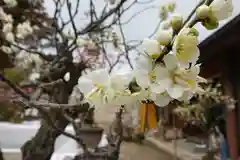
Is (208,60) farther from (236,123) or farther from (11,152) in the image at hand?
(11,152)

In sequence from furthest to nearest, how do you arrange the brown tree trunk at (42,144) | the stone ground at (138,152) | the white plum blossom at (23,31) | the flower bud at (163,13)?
the white plum blossom at (23,31)
the stone ground at (138,152)
the flower bud at (163,13)
the brown tree trunk at (42,144)

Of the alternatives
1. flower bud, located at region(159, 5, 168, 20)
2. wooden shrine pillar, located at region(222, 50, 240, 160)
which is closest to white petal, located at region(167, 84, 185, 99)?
flower bud, located at region(159, 5, 168, 20)

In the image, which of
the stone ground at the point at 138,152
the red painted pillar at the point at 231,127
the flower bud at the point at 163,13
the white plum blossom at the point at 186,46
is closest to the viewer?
the white plum blossom at the point at 186,46

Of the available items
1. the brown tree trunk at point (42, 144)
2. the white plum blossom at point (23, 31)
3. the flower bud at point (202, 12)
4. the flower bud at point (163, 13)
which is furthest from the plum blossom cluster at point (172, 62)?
the white plum blossom at point (23, 31)

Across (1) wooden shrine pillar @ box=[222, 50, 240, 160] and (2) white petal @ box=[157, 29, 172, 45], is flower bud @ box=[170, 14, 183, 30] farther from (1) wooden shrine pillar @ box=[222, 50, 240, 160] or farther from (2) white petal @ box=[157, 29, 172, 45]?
(1) wooden shrine pillar @ box=[222, 50, 240, 160]

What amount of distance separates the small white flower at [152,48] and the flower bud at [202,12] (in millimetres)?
50

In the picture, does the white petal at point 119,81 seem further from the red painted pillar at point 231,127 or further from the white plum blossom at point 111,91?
the red painted pillar at point 231,127

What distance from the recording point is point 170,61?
0.30 meters

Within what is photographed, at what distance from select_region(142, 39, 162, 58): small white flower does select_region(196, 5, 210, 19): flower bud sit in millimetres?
50

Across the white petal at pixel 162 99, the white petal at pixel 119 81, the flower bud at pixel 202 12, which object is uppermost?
the flower bud at pixel 202 12

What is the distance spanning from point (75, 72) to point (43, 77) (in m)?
0.14

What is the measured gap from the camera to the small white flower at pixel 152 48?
30 cm

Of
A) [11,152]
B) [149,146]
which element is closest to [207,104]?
[149,146]

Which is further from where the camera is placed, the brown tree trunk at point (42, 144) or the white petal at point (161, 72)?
the brown tree trunk at point (42, 144)
